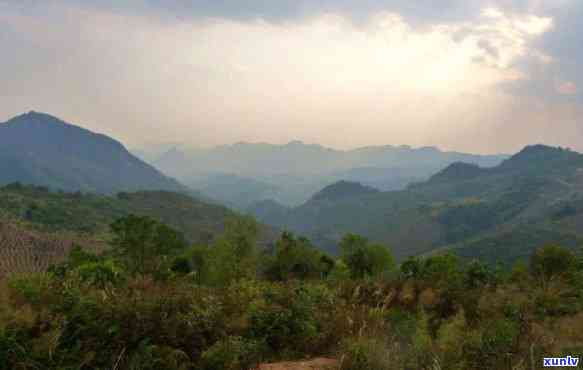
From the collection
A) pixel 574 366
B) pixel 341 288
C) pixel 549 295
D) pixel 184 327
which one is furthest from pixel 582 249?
pixel 184 327

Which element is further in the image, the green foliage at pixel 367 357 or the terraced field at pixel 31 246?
the terraced field at pixel 31 246

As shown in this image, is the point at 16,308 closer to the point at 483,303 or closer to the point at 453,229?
the point at 483,303

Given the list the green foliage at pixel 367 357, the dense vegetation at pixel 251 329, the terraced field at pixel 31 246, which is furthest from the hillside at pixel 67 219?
the green foliage at pixel 367 357

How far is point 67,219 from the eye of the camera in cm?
8475

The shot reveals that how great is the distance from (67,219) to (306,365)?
93.9m

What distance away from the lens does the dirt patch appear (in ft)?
16.7

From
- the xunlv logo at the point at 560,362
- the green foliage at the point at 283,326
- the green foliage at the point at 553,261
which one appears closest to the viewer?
the xunlv logo at the point at 560,362

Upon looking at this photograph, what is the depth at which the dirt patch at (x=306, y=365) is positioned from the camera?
508cm

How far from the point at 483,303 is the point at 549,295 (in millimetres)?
2157

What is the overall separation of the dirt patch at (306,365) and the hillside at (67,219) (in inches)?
1392

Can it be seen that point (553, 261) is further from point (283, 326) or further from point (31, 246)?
point (31, 246)

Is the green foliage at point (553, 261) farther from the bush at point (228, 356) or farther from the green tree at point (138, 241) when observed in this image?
the green tree at point (138, 241)

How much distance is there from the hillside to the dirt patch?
3535 centimetres

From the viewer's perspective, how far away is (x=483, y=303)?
26.5 ft
